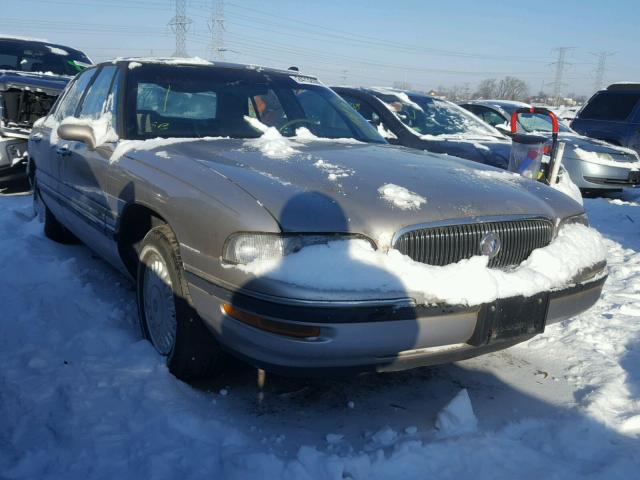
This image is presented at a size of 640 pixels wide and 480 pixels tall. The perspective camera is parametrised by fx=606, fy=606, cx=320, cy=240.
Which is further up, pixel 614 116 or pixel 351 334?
→ pixel 614 116

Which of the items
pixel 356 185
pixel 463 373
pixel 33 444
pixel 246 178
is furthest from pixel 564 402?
pixel 33 444

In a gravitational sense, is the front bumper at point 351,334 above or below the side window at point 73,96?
below

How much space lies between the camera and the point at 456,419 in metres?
2.58

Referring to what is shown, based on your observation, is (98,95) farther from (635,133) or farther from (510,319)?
(635,133)

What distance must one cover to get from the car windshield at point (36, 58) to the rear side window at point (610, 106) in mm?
9124

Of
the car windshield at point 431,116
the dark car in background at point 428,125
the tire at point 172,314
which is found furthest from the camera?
the car windshield at point 431,116

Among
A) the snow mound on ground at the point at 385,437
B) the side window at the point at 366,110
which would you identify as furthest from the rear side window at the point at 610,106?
the snow mound on ground at the point at 385,437

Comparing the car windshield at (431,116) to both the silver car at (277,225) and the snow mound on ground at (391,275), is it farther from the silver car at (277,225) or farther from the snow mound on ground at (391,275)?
the snow mound on ground at (391,275)

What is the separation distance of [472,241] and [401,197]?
14.0 inches

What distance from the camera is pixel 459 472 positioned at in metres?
2.28

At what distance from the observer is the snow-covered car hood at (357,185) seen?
2.42 m

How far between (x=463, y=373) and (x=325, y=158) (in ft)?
4.36

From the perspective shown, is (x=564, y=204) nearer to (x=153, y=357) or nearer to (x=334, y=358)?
(x=334, y=358)

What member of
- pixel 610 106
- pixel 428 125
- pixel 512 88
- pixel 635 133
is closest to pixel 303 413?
pixel 428 125
